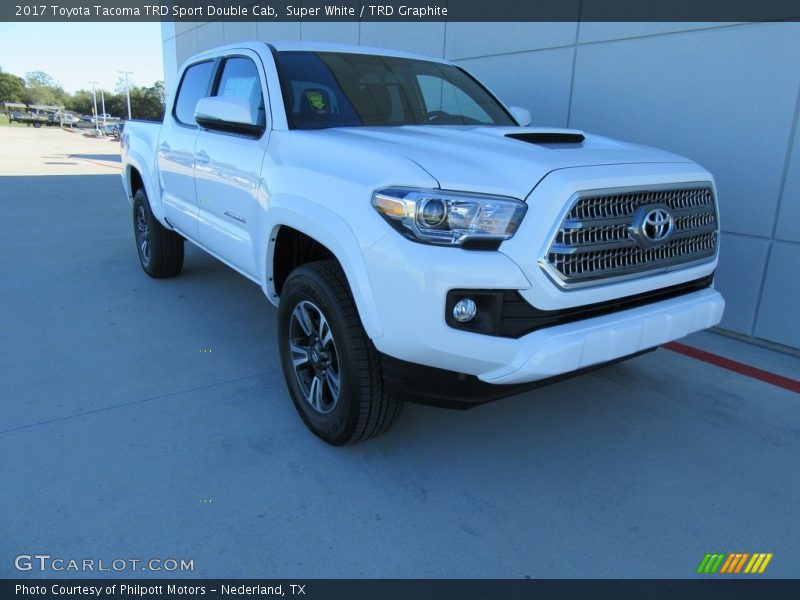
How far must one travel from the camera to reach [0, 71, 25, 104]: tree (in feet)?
335

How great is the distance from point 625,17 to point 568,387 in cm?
338

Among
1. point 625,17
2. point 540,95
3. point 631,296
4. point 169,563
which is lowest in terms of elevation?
point 169,563

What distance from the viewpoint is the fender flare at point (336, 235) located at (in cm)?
239

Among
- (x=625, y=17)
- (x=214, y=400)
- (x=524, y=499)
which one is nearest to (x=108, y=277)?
(x=214, y=400)

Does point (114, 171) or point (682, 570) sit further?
point (114, 171)

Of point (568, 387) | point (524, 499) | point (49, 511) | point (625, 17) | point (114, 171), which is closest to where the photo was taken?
point (49, 511)

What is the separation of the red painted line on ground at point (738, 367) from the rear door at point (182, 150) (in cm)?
354

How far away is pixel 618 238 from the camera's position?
2453 millimetres

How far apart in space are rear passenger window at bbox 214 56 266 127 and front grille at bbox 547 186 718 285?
6.34 feet

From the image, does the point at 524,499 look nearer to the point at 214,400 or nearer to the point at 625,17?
the point at 214,400

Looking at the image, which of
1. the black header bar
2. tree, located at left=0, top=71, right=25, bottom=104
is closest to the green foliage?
tree, located at left=0, top=71, right=25, bottom=104

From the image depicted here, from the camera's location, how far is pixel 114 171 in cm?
1775

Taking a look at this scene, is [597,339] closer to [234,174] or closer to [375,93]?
[375,93]

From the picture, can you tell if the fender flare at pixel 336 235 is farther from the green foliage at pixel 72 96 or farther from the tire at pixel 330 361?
the green foliage at pixel 72 96
